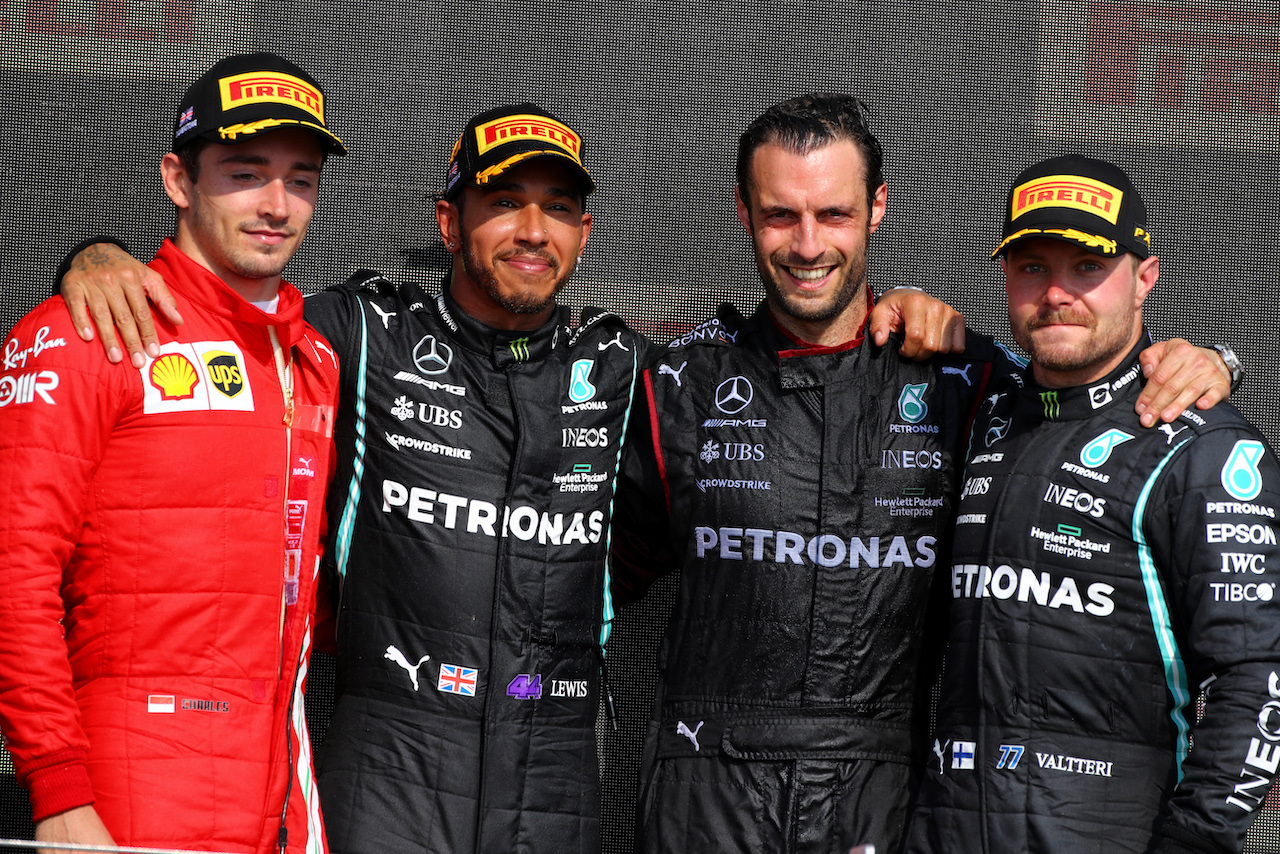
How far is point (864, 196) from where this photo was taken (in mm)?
2625

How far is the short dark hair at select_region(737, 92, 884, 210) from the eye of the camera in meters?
2.61

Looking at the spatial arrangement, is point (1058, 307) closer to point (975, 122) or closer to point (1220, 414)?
point (1220, 414)

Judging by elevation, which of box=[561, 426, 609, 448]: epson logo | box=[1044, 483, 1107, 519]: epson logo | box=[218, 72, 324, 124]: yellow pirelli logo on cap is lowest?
box=[1044, 483, 1107, 519]: epson logo

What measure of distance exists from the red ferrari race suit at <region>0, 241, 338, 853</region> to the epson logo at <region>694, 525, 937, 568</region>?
0.85 metres

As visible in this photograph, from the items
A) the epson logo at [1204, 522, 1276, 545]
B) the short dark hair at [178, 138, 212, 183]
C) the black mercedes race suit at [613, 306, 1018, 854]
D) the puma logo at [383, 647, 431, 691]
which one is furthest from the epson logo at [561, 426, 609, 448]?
the epson logo at [1204, 522, 1276, 545]

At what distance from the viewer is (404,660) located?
243 cm

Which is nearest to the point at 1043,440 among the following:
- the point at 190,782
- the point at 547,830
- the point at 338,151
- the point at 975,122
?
the point at 975,122

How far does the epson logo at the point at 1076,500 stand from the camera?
222cm

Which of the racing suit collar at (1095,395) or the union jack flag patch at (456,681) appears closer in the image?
the racing suit collar at (1095,395)

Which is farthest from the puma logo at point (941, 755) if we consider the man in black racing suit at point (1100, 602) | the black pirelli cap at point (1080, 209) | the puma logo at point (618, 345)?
the puma logo at point (618, 345)

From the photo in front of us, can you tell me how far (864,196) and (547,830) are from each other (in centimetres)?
144

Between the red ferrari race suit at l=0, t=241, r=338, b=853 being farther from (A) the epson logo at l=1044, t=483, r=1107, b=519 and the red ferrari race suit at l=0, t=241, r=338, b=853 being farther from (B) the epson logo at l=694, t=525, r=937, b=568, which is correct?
(A) the epson logo at l=1044, t=483, r=1107, b=519

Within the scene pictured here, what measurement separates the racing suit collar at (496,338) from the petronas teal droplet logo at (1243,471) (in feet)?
4.34

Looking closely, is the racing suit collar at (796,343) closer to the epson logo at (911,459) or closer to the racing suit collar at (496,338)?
the epson logo at (911,459)
